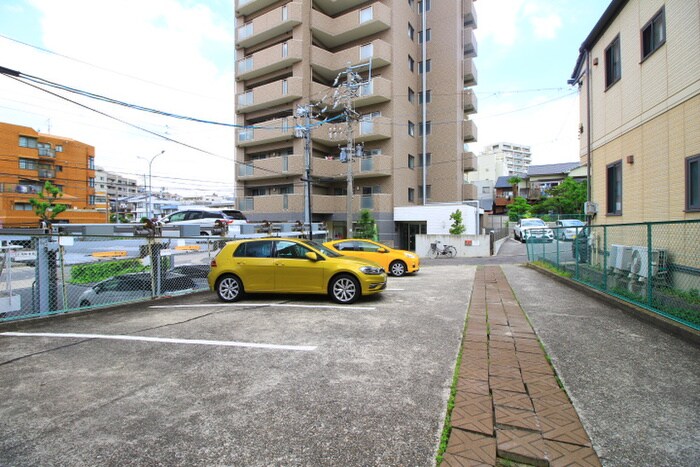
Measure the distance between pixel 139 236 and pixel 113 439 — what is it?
6.42 meters

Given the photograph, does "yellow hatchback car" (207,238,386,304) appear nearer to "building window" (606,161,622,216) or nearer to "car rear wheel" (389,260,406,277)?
"car rear wheel" (389,260,406,277)

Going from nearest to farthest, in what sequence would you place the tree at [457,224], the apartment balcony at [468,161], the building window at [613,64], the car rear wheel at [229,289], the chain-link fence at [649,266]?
the chain-link fence at [649,266], the car rear wheel at [229,289], the building window at [613,64], the tree at [457,224], the apartment balcony at [468,161]

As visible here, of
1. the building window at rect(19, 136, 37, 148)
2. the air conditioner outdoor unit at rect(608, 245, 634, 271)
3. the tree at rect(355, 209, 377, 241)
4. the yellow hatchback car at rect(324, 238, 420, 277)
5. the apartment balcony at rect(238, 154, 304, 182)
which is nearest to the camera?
the air conditioner outdoor unit at rect(608, 245, 634, 271)

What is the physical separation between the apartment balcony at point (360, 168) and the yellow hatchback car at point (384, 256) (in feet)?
43.9

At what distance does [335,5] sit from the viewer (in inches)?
1105

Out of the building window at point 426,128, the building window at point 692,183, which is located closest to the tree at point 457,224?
the building window at point 426,128

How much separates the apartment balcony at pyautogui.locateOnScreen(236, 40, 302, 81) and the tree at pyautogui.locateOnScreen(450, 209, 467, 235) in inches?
609

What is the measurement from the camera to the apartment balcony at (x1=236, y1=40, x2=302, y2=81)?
85.9ft

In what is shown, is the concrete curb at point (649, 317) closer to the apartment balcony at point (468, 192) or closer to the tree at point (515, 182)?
the apartment balcony at point (468, 192)

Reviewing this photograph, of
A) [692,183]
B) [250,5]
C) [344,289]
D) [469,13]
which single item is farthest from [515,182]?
[344,289]

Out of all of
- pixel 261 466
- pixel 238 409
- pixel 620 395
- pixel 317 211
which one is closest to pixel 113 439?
pixel 238 409

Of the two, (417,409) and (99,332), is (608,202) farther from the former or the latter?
(99,332)

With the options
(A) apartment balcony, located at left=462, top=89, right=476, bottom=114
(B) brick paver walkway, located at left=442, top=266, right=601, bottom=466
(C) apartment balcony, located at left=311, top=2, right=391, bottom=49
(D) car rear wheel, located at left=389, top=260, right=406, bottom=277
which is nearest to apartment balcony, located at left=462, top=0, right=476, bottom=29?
(A) apartment balcony, located at left=462, top=89, right=476, bottom=114

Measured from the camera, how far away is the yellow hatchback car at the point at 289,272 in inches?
307
